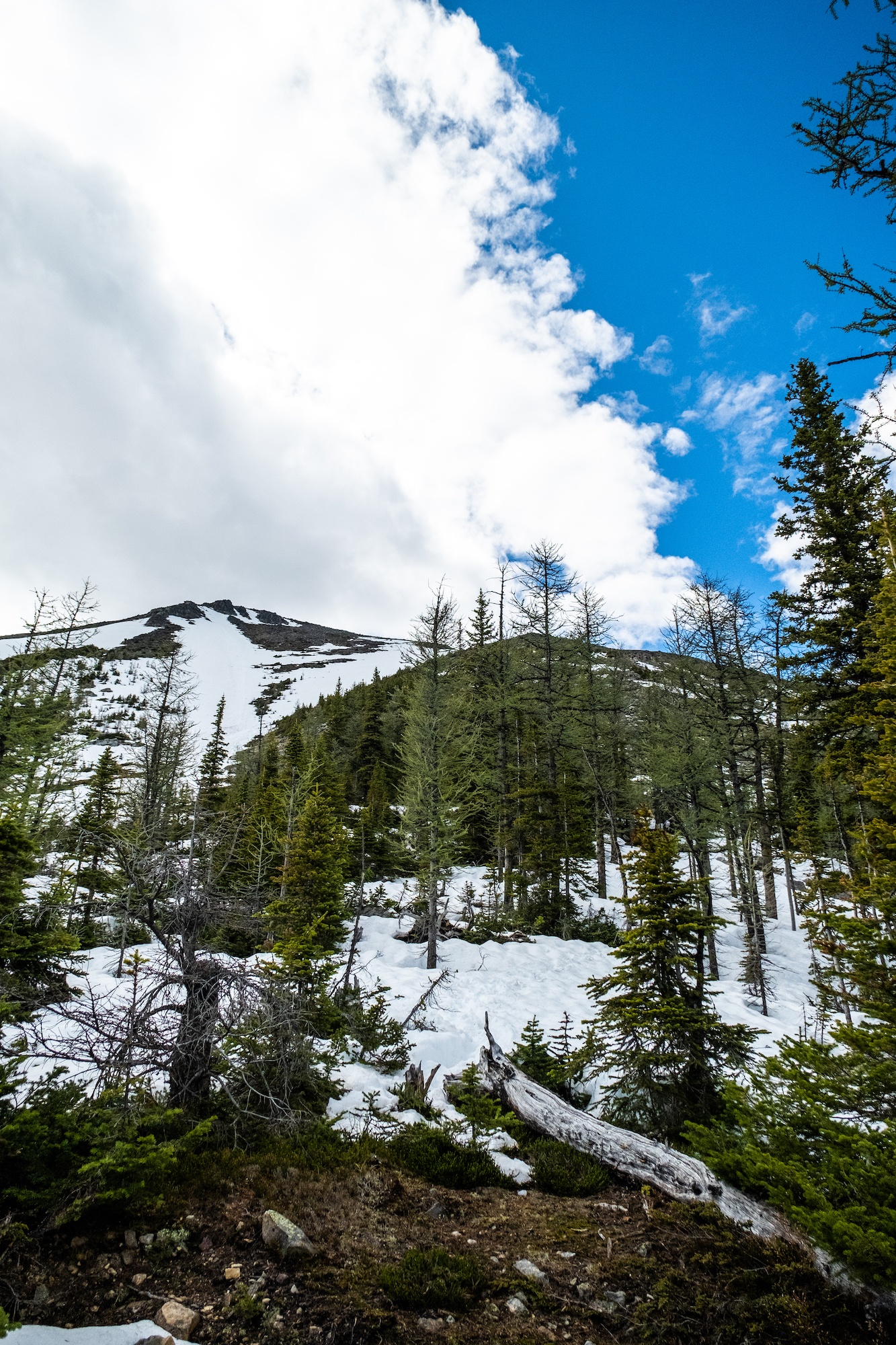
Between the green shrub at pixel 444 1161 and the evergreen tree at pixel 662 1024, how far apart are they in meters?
1.87

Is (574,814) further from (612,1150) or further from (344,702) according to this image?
(344,702)

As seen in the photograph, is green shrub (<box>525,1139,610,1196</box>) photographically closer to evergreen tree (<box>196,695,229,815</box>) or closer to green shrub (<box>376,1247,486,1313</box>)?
green shrub (<box>376,1247,486,1313</box>)

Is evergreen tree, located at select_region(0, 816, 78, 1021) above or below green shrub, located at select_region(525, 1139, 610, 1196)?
above

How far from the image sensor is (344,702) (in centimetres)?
5625

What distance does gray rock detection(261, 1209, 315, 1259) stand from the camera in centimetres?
429

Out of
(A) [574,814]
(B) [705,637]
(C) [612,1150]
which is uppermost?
(B) [705,637]

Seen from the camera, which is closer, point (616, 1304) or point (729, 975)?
point (616, 1304)

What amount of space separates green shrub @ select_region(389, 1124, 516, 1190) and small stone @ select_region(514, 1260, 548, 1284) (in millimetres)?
1818

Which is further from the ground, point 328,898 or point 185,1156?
point 328,898

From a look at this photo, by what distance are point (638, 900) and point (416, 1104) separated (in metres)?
4.35

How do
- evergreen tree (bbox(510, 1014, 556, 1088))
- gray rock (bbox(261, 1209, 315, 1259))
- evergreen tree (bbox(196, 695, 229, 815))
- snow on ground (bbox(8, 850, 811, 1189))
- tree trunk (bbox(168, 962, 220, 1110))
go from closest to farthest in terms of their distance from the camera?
gray rock (bbox(261, 1209, 315, 1259)) < tree trunk (bbox(168, 962, 220, 1110)) < snow on ground (bbox(8, 850, 811, 1189)) < evergreen tree (bbox(510, 1014, 556, 1088)) < evergreen tree (bbox(196, 695, 229, 815))

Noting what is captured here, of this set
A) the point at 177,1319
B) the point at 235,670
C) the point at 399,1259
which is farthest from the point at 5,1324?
the point at 235,670

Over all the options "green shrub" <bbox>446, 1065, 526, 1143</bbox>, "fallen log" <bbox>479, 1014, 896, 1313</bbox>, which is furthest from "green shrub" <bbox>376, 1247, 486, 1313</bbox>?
"green shrub" <bbox>446, 1065, 526, 1143</bbox>

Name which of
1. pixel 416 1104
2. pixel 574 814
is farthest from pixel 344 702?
pixel 416 1104
